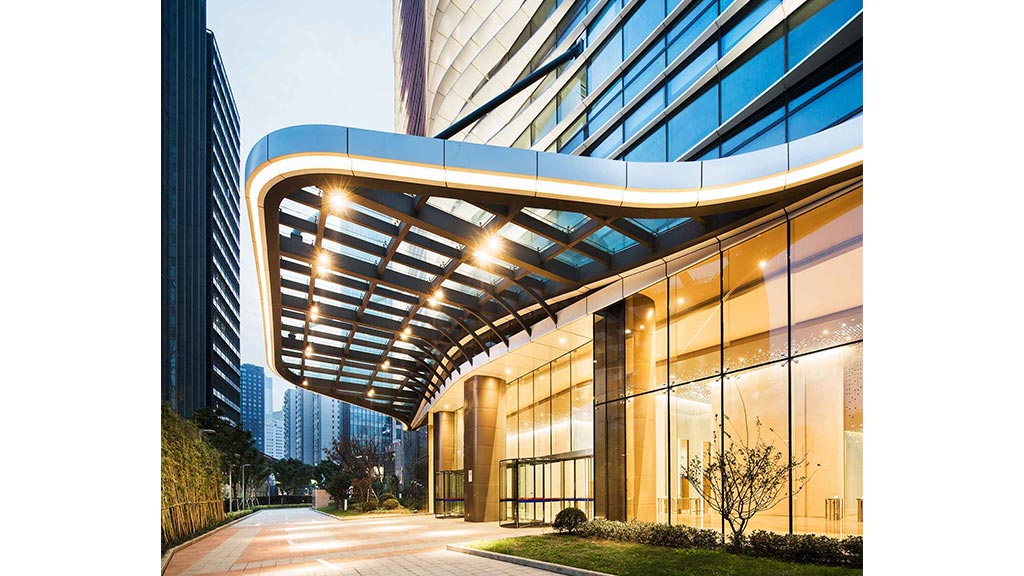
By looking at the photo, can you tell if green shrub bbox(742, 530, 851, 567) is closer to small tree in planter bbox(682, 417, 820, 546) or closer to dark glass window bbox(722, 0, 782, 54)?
small tree in planter bbox(682, 417, 820, 546)

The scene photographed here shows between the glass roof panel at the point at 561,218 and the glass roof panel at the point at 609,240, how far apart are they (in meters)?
0.88

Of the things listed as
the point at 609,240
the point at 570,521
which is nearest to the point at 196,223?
the point at 570,521

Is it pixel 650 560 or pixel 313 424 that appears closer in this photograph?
pixel 650 560

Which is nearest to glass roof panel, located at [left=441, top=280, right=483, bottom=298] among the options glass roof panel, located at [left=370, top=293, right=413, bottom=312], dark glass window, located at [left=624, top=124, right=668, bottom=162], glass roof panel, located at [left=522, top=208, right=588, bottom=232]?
glass roof panel, located at [left=370, top=293, right=413, bottom=312]

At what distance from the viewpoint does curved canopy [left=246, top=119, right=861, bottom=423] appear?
9.55 meters

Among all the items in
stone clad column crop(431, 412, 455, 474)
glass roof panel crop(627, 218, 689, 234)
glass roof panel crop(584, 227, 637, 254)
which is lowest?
stone clad column crop(431, 412, 455, 474)

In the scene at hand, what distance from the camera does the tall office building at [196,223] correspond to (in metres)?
61.1

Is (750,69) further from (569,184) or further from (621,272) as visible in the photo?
(569,184)

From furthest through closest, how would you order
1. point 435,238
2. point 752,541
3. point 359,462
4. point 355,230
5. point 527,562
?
point 359,462
point 435,238
point 355,230
point 527,562
point 752,541

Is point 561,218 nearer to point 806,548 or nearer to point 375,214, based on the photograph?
point 375,214

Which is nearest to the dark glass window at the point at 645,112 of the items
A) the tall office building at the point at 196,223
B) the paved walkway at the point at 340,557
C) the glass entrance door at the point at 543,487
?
the glass entrance door at the point at 543,487

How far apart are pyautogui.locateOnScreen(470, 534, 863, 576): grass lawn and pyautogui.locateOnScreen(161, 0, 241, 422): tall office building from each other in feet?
147

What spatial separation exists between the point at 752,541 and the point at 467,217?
8306 mm

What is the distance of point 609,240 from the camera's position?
571 inches
